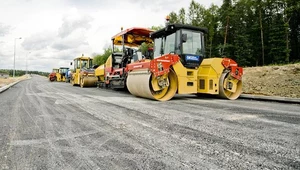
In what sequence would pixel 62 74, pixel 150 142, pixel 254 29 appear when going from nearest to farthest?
pixel 150 142 → pixel 62 74 → pixel 254 29

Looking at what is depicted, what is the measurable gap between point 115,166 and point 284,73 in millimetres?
10937

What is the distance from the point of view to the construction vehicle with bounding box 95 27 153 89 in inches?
414

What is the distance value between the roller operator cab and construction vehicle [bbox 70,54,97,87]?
8.04 meters

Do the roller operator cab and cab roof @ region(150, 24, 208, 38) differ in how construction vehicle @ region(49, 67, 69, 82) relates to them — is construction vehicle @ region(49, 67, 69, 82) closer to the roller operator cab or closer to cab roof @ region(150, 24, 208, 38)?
cab roof @ region(150, 24, 208, 38)

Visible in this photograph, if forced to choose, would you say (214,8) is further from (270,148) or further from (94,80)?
(270,148)

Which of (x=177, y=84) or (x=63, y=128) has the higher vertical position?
(x=177, y=84)

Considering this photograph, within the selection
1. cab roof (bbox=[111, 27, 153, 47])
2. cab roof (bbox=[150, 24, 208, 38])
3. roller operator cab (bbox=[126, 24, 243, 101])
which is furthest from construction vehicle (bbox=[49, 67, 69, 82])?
roller operator cab (bbox=[126, 24, 243, 101])

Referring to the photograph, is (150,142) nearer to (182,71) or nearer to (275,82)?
(182,71)

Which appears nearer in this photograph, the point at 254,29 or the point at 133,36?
the point at 133,36

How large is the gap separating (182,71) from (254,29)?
32296 mm

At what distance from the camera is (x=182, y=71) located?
7.50 meters

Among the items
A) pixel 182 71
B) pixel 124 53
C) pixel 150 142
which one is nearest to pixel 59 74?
pixel 124 53

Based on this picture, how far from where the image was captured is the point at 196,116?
4.42 metres

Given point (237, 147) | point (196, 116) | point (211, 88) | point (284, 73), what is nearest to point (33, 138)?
point (237, 147)
